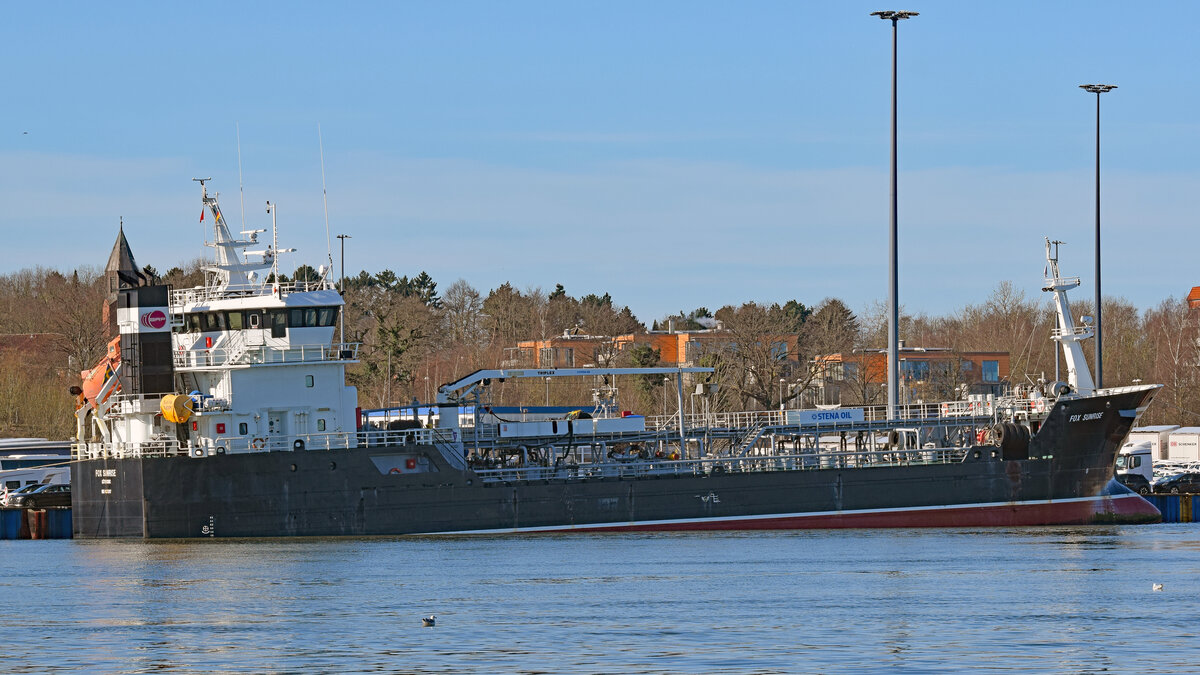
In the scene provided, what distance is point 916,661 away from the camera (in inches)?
1092

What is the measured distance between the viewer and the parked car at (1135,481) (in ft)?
235

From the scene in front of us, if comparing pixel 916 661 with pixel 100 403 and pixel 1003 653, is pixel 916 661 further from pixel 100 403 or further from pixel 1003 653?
pixel 100 403

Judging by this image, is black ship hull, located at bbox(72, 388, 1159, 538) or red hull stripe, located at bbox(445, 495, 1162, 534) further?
red hull stripe, located at bbox(445, 495, 1162, 534)

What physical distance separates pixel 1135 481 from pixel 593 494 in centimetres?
3254

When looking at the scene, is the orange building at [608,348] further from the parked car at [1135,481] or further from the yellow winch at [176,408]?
the yellow winch at [176,408]

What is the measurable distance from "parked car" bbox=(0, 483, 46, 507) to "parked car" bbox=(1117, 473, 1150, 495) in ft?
157

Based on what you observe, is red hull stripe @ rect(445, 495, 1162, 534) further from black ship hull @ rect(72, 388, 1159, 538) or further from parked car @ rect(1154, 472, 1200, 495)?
parked car @ rect(1154, 472, 1200, 495)

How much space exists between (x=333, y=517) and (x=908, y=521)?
18.5 meters

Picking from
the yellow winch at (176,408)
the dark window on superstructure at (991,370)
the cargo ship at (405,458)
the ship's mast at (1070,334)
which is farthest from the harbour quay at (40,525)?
the dark window on superstructure at (991,370)

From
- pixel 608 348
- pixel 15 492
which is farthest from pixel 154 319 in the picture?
pixel 608 348

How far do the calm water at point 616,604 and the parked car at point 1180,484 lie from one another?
69.3 feet

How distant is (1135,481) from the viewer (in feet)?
240

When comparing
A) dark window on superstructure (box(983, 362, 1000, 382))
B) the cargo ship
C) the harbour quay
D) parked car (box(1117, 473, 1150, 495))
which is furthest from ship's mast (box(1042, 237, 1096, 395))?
dark window on superstructure (box(983, 362, 1000, 382))

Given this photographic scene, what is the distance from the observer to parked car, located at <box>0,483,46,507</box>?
225 feet
